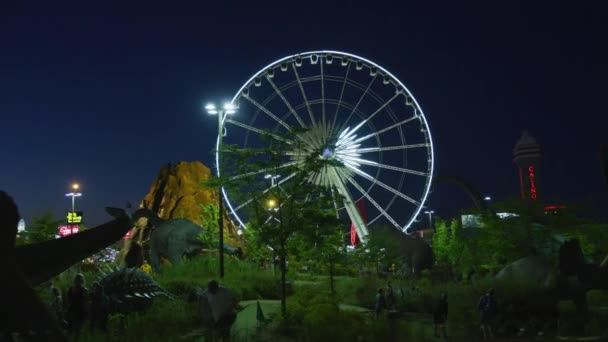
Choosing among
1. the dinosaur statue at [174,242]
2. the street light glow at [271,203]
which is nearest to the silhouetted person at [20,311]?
the street light glow at [271,203]

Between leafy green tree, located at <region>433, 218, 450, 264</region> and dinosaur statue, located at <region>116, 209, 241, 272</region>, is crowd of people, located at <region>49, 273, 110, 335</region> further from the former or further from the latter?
leafy green tree, located at <region>433, 218, 450, 264</region>

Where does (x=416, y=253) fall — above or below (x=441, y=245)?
below

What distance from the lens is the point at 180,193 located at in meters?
38.0

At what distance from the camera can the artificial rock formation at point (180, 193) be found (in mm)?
37531

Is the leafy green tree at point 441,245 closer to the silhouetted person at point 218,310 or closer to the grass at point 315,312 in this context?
the grass at point 315,312

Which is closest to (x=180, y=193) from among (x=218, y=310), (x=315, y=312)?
(x=315, y=312)

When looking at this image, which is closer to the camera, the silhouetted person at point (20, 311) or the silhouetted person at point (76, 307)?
the silhouetted person at point (20, 311)

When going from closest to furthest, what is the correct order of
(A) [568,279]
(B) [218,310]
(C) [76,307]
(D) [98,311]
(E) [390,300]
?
(B) [218,310] → (C) [76,307] → (D) [98,311] → (A) [568,279] → (E) [390,300]

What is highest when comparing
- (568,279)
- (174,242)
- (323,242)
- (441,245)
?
(174,242)

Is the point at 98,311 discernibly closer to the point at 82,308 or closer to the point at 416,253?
the point at 82,308

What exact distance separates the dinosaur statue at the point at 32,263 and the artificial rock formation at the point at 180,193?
105 feet

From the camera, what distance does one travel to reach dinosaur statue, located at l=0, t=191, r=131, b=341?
13.4 ft

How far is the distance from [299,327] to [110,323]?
130 inches

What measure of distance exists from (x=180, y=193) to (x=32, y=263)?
33550mm
